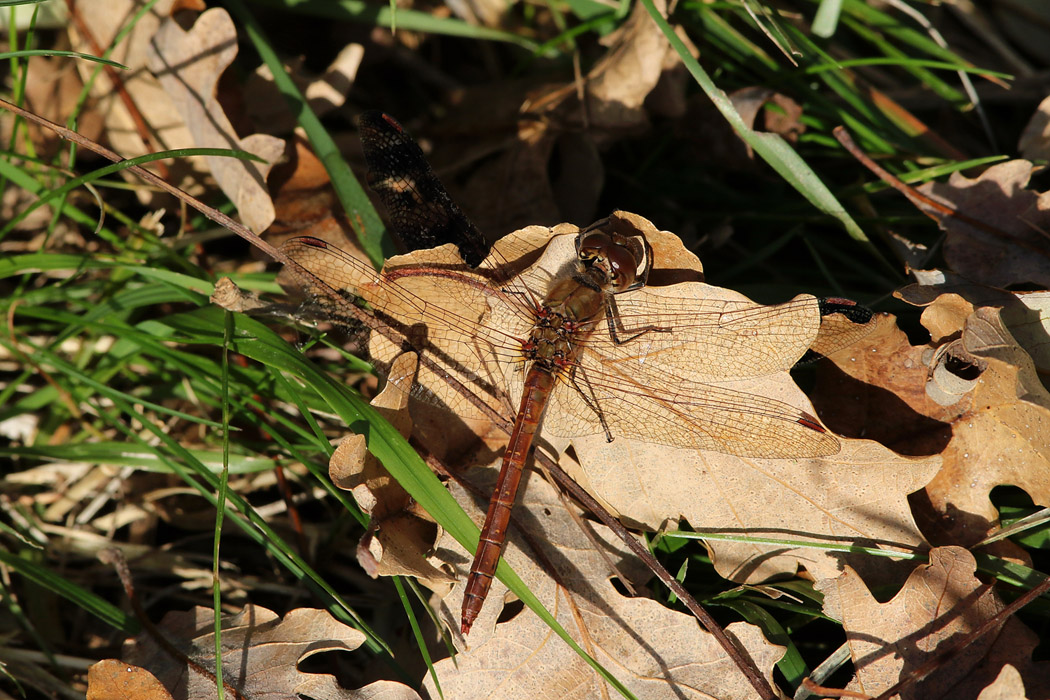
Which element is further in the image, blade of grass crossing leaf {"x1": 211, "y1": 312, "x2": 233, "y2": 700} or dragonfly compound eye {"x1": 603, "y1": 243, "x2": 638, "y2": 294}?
dragonfly compound eye {"x1": 603, "y1": 243, "x2": 638, "y2": 294}

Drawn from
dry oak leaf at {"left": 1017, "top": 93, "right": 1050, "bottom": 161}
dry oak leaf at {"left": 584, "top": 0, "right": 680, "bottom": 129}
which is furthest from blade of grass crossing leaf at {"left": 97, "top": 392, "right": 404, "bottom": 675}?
dry oak leaf at {"left": 1017, "top": 93, "right": 1050, "bottom": 161}

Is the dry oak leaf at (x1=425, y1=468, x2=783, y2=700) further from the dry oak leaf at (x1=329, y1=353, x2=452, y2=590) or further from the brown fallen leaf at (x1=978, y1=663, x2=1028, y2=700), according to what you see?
the brown fallen leaf at (x1=978, y1=663, x2=1028, y2=700)

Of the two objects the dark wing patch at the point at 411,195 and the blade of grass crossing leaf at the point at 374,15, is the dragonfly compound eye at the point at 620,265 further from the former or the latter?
the blade of grass crossing leaf at the point at 374,15

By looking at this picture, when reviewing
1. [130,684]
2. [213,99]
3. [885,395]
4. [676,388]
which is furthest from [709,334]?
[130,684]

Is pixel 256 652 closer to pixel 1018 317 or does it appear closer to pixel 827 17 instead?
pixel 1018 317

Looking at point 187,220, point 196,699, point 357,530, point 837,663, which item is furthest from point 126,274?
point 837,663

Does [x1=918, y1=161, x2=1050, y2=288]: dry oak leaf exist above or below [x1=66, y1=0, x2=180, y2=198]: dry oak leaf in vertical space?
below

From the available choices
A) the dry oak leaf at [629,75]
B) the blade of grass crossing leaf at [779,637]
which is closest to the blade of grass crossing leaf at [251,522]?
the blade of grass crossing leaf at [779,637]
